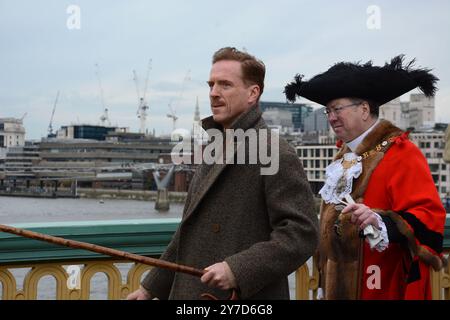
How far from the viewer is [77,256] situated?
3094 mm

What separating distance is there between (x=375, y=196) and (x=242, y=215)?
64 cm

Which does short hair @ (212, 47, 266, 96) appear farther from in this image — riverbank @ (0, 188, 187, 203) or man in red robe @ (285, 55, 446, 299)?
riverbank @ (0, 188, 187, 203)

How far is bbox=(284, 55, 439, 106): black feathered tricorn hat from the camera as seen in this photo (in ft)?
9.04

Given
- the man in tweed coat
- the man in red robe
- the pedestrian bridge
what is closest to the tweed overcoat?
the man in tweed coat

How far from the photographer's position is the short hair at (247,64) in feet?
7.60

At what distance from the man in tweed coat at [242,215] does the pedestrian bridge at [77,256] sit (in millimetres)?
749

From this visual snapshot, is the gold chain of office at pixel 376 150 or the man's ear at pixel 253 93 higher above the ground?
the man's ear at pixel 253 93

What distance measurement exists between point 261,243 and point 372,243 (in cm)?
52

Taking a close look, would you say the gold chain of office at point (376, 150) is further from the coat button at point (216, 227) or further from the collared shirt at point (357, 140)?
the coat button at point (216, 227)

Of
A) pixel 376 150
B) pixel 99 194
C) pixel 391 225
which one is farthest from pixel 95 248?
pixel 99 194

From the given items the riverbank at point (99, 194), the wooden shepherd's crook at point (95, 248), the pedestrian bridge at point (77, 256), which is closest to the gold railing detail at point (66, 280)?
the pedestrian bridge at point (77, 256)

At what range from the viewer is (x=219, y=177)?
2.31 metres
